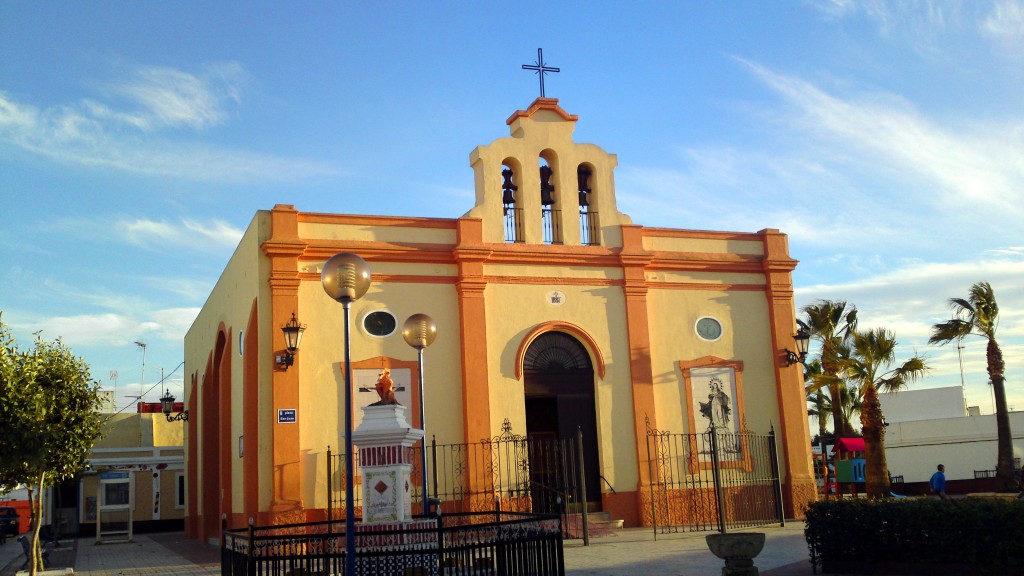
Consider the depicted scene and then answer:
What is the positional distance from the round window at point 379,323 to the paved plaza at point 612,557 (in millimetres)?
5275

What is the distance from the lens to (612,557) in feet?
48.3

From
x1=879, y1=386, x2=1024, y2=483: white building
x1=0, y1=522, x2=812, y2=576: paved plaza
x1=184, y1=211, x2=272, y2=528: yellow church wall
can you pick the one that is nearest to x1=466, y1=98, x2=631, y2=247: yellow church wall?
x1=184, y1=211, x2=272, y2=528: yellow church wall

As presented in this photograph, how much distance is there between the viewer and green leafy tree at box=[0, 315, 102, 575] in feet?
50.7

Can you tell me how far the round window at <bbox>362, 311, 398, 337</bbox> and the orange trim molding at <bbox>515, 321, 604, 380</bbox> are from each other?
2.77 meters

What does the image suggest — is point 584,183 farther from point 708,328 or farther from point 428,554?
point 428,554

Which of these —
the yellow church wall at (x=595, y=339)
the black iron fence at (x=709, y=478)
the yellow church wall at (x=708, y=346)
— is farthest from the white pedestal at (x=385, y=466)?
the yellow church wall at (x=708, y=346)

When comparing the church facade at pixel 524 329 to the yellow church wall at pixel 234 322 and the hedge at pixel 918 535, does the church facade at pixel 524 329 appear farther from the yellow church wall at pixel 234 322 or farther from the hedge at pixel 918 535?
the hedge at pixel 918 535

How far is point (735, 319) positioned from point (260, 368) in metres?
10.7

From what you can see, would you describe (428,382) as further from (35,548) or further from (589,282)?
(35,548)

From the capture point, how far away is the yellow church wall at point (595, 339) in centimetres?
1983

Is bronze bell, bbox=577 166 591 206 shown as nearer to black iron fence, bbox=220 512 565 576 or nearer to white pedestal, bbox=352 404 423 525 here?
white pedestal, bbox=352 404 423 525

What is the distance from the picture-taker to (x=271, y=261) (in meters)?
18.5

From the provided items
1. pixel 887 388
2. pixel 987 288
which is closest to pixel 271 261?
pixel 887 388

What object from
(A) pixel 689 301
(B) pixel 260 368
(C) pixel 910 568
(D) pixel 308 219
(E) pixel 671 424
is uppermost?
(D) pixel 308 219
